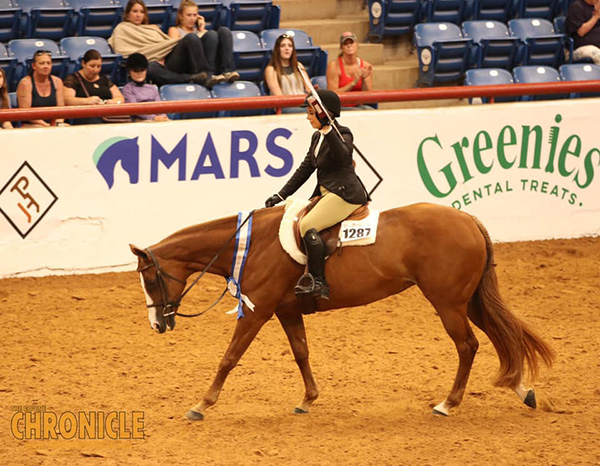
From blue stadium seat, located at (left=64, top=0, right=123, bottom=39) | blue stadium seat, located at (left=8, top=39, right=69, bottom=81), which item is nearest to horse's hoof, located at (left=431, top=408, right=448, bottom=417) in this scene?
blue stadium seat, located at (left=8, top=39, right=69, bottom=81)

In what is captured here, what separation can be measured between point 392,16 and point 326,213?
362 inches

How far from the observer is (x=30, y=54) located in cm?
1195

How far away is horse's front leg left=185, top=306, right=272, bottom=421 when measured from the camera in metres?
6.60

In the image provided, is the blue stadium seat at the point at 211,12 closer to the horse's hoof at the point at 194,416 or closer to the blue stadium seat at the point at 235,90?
the blue stadium seat at the point at 235,90

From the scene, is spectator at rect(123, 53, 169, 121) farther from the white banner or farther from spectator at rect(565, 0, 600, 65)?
spectator at rect(565, 0, 600, 65)

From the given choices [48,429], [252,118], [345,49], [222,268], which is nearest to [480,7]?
[345,49]

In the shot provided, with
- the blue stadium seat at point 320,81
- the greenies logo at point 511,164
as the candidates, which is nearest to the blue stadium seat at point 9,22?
the blue stadium seat at point 320,81

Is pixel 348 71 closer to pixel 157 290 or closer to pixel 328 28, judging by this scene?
pixel 328 28

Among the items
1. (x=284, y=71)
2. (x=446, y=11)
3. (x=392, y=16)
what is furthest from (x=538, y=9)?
(x=284, y=71)

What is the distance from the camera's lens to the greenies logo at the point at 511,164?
424 inches

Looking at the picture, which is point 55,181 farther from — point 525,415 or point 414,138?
point 525,415

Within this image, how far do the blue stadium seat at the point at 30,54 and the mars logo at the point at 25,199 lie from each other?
8.24 ft

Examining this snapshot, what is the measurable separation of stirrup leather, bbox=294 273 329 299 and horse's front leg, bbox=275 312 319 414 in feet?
1.14

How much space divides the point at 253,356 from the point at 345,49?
5.91 meters
